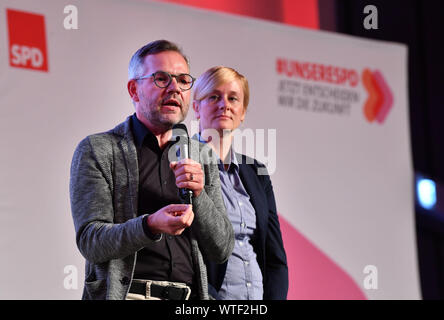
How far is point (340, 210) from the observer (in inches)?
160

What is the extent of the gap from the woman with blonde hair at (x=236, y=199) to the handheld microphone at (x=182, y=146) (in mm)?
287

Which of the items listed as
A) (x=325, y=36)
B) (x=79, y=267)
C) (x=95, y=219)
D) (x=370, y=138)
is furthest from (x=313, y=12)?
(x=95, y=219)

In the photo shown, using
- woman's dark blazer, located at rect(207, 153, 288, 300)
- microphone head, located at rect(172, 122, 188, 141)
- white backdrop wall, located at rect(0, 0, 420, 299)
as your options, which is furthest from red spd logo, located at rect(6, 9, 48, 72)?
microphone head, located at rect(172, 122, 188, 141)

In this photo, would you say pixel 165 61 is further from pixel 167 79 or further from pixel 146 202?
pixel 146 202

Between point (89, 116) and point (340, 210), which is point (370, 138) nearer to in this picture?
point (340, 210)

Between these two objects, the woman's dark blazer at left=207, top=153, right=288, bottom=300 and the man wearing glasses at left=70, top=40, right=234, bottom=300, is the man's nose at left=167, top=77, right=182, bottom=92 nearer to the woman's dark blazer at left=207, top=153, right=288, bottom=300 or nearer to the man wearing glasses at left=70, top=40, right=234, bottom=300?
the man wearing glasses at left=70, top=40, right=234, bottom=300

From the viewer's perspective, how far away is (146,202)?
194 cm

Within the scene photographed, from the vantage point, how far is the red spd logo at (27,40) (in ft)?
10.2

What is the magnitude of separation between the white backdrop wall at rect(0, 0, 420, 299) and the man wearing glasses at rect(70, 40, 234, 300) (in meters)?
0.43

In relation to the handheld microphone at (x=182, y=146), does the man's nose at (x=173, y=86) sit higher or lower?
higher

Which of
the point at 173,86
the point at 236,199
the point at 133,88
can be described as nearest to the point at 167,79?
the point at 173,86

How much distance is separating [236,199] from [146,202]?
0.46m

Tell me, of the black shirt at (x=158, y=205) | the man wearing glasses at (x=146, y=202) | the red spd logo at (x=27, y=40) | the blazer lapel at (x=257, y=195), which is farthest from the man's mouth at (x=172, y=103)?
the red spd logo at (x=27, y=40)

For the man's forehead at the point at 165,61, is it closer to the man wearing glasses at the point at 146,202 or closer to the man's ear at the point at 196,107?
the man wearing glasses at the point at 146,202
